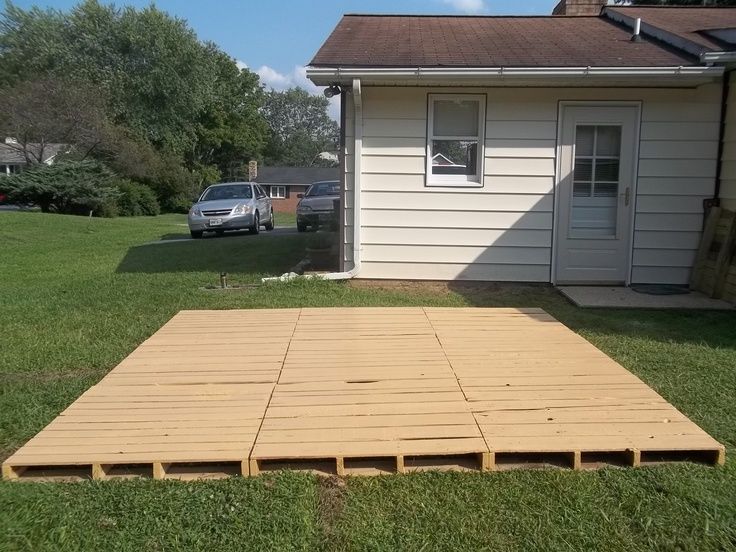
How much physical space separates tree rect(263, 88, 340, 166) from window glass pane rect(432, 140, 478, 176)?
79151 millimetres

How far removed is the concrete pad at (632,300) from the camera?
6.66 metres

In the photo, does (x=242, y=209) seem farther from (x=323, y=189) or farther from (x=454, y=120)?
(x=454, y=120)

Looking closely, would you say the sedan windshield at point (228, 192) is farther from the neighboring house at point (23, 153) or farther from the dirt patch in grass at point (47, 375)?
the neighboring house at point (23, 153)

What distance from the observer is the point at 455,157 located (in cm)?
786

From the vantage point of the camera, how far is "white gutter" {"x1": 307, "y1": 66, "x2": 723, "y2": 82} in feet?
22.8

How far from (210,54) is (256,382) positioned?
4549 centimetres

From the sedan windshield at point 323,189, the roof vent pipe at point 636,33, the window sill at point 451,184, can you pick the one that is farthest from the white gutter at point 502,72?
the sedan windshield at point 323,189

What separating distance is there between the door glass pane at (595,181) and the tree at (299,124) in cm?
7958

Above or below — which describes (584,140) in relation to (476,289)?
above

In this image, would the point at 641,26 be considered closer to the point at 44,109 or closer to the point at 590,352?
the point at 590,352

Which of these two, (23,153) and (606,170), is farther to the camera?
(23,153)

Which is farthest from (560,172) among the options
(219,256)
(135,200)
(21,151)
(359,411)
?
(21,151)

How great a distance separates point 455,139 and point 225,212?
9816 millimetres

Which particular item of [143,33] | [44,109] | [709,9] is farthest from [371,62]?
[143,33]
